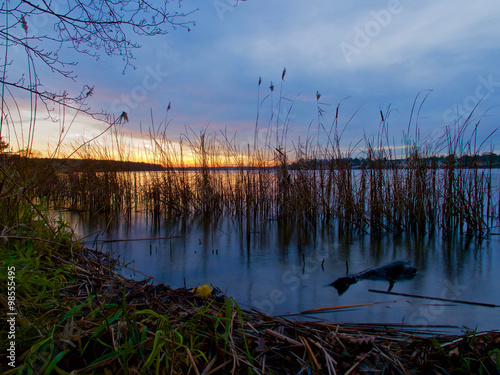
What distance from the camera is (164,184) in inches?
236

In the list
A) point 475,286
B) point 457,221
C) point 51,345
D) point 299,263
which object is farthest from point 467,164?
point 51,345

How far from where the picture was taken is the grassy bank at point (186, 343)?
105 centimetres

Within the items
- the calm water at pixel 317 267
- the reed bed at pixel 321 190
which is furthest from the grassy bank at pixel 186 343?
the reed bed at pixel 321 190

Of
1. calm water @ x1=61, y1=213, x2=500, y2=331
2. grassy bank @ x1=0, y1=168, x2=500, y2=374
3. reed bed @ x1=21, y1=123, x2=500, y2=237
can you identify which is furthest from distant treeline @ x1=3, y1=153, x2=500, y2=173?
grassy bank @ x1=0, y1=168, x2=500, y2=374

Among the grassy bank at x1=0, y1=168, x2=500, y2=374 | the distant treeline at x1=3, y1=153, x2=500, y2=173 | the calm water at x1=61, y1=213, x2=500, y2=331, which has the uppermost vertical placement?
the distant treeline at x1=3, y1=153, x2=500, y2=173

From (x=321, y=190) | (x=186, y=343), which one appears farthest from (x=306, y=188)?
(x=186, y=343)

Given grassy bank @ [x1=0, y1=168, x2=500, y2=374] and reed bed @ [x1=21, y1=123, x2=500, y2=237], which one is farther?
reed bed @ [x1=21, y1=123, x2=500, y2=237]

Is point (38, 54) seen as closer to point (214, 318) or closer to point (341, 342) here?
point (214, 318)

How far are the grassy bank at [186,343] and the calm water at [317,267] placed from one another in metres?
0.42

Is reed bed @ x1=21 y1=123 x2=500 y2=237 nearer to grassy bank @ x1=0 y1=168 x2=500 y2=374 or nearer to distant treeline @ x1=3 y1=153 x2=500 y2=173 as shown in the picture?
distant treeline @ x1=3 y1=153 x2=500 y2=173

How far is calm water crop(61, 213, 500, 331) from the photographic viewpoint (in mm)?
2061

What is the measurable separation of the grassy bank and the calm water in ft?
1.39

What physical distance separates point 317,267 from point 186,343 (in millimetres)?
2119

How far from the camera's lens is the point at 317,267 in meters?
3.06
